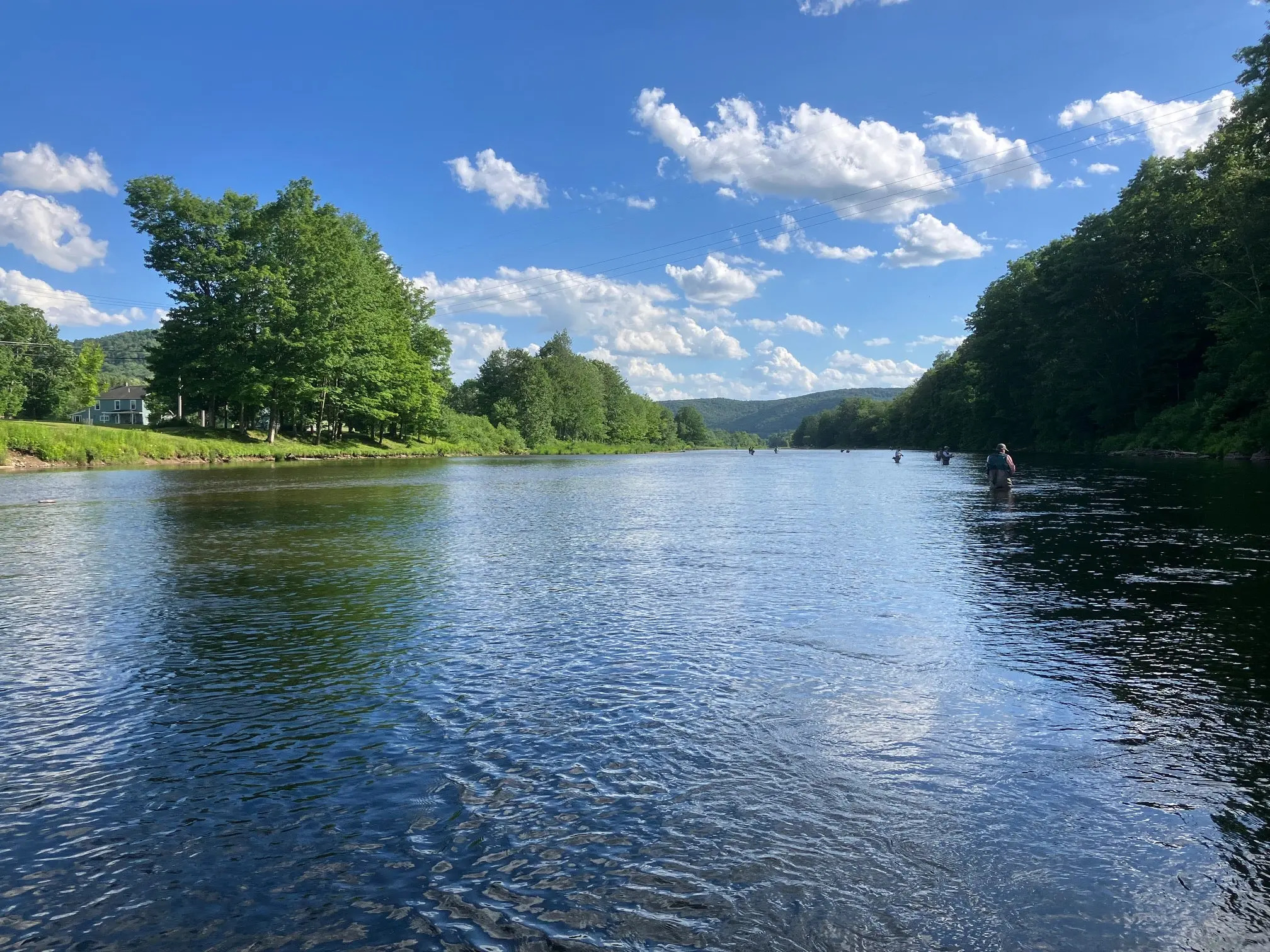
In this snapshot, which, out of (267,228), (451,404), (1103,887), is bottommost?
(1103,887)

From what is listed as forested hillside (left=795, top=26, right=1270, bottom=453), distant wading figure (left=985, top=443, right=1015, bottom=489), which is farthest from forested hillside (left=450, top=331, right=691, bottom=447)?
distant wading figure (left=985, top=443, right=1015, bottom=489)

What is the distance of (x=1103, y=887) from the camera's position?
485 cm

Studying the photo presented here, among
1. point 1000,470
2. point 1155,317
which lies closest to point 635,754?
point 1000,470

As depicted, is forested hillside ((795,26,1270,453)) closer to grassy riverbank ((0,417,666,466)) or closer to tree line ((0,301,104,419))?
grassy riverbank ((0,417,666,466))

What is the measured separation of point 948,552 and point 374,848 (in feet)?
52.2

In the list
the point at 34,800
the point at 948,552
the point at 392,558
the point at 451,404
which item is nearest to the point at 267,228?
the point at 392,558

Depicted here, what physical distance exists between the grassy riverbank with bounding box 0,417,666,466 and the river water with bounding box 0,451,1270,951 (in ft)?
132

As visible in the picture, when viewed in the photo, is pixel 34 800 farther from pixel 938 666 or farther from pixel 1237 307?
pixel 1237 307

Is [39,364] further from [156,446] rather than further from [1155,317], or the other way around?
[1155,317]

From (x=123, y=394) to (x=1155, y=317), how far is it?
17786cm

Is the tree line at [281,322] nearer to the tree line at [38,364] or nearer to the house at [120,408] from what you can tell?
the tree line at [38,364]

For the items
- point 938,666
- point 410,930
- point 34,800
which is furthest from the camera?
point 938,666

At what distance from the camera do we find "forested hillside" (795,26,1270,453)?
50.4 meters

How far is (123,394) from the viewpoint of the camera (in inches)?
6373
